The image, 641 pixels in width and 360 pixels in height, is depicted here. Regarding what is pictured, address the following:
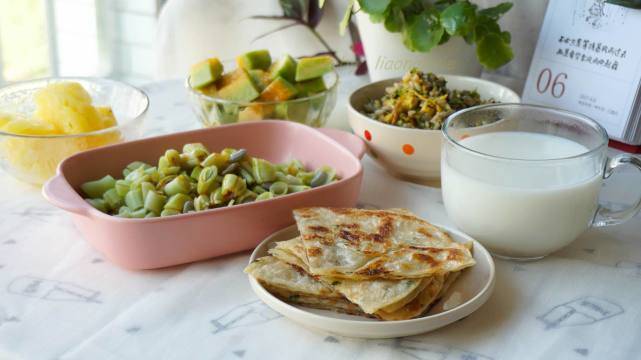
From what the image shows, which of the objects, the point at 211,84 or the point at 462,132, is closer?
the point at 462,132

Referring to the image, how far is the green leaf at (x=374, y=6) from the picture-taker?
1.37m

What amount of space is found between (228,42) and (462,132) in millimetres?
1117

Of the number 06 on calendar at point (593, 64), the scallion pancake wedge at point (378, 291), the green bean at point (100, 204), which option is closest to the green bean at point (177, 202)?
the green bean at point (100, 204)

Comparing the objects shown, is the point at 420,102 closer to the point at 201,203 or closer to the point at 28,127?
the point at 201,203

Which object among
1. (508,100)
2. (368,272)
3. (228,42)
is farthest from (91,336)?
(228,42)

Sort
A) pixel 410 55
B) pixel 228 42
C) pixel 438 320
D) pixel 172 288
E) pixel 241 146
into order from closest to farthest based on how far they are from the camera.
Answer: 1. pixel 438 320
2. pixel 172 288
3. pixel 241 146
4. pixel 410 55
5. pixel 228 42

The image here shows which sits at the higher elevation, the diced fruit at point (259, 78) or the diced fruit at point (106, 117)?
the diced fruit at point (259, 78)

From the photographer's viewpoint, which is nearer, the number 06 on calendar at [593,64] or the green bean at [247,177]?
the green bean at [247,177]

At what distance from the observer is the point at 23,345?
0.90 metres

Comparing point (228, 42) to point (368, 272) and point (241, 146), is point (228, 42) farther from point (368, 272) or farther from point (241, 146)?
point (368, 272)

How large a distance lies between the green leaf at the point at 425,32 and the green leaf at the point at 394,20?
3 centimetres

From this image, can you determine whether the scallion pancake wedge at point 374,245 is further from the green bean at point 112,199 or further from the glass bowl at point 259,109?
the glass bowl at point 259,109

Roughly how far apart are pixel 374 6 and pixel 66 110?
0.56 metres

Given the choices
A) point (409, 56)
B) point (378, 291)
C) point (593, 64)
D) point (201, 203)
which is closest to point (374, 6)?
point (409, 56)
